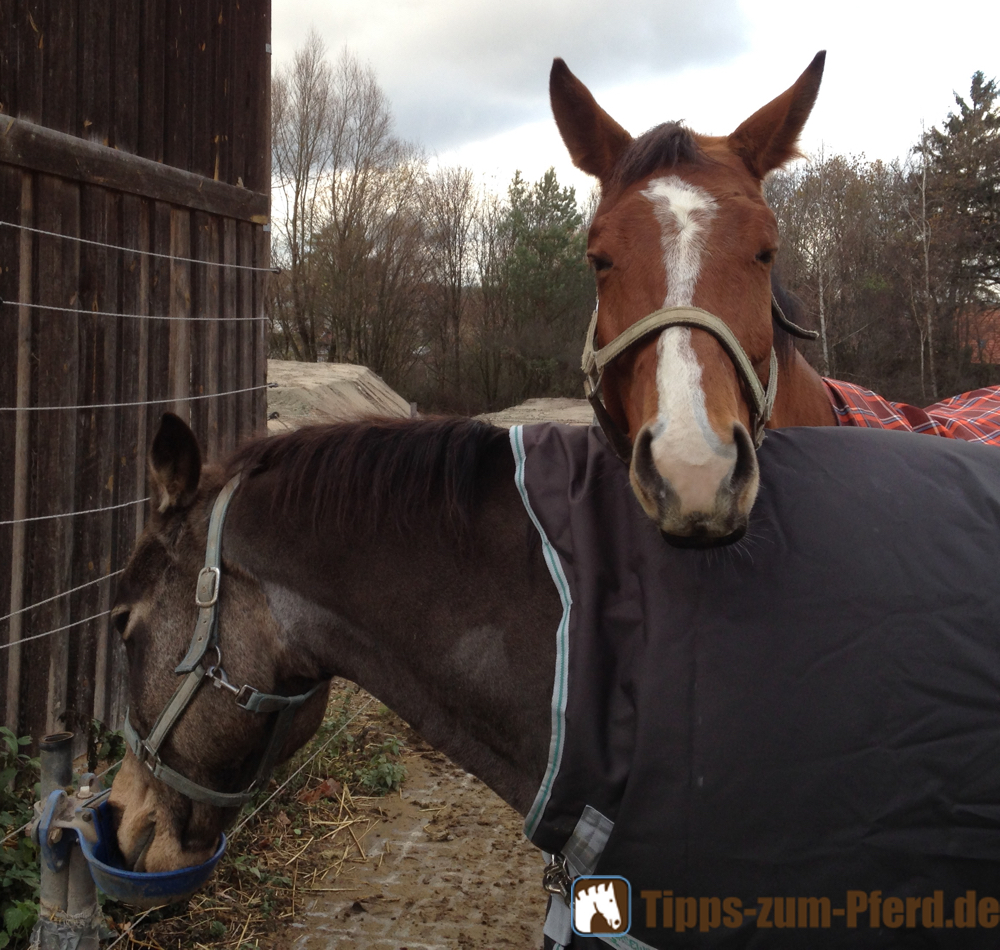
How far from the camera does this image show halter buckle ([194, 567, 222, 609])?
158cm

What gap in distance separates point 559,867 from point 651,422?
820mm

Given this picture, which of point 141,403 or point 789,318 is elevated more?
point 789,318

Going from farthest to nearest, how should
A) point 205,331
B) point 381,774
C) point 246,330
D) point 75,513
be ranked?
point 246,330 < point 205,331 < point 381,774 < point 75,513

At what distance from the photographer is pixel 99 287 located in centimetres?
355

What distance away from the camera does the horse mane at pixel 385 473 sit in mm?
1556

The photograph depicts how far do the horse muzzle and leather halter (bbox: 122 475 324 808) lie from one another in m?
0.90

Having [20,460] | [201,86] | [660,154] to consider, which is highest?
[201,86]

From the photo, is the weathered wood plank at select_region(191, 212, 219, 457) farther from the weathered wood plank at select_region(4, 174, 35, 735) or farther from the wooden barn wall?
the weathered wood plank at select_region(4, 174, 35, 735)

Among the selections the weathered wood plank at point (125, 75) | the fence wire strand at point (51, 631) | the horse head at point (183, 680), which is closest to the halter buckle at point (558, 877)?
the horse head at point (183, 680)

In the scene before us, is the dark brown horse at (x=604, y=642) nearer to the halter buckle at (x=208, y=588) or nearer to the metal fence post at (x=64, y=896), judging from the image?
the halter buckle at (x=208, y=588)

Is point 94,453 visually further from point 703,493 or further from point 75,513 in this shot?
point 703,493

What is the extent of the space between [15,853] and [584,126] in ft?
9.54

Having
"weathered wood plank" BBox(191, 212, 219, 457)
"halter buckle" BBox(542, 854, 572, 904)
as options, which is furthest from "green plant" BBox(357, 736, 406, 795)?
"halter buckle" BBox(542, 854, 572, 904)

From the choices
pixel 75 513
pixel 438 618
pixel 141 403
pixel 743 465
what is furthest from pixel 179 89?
pixel 743 465
